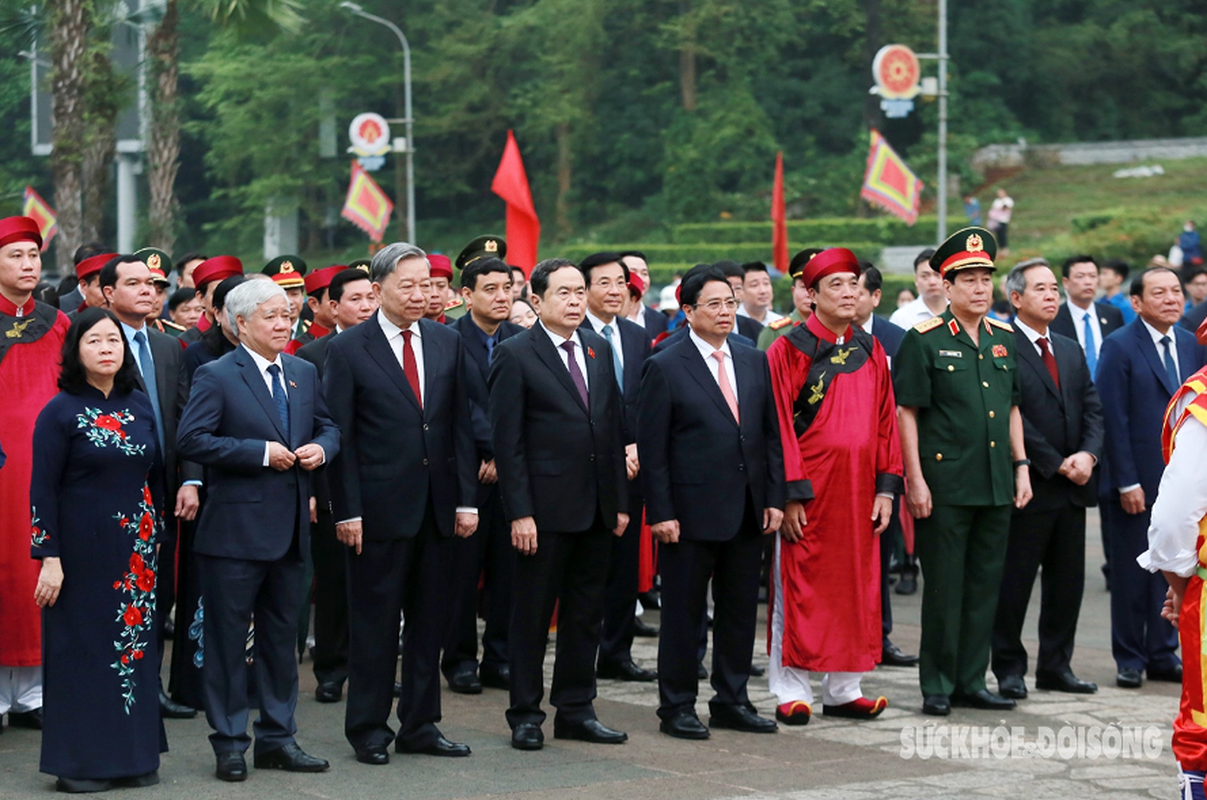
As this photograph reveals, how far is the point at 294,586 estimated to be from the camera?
6613mm

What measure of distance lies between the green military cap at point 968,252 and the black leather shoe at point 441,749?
10.8ft

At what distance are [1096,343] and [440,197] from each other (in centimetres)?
4948

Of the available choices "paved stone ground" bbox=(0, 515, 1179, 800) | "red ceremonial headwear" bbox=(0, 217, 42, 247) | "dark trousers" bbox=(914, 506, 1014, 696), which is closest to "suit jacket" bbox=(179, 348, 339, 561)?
"paved stone ground" bbox=(0, 515, 1179, 800)

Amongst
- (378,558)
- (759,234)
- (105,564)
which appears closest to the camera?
(105,564)

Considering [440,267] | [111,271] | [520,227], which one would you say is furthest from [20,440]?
[520,227]

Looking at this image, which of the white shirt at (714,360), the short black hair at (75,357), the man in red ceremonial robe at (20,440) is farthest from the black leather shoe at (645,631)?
the short black hair at (75,357)

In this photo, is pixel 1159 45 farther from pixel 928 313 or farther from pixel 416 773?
pixel 416 773

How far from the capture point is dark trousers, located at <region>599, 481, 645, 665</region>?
28.5 feet

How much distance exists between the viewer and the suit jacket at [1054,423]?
827 cm

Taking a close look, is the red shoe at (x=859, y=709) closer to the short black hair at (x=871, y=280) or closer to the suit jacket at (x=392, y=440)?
the suit jacket at (x=392, y=440)

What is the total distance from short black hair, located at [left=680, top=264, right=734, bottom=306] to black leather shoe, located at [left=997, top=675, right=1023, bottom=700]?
2.49m

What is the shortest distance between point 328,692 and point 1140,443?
4.49 metres

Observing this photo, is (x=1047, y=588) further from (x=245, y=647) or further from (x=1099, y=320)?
(x=245, y=647)

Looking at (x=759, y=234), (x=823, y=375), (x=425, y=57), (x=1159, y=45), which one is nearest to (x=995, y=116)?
(x=1159, y=45)
